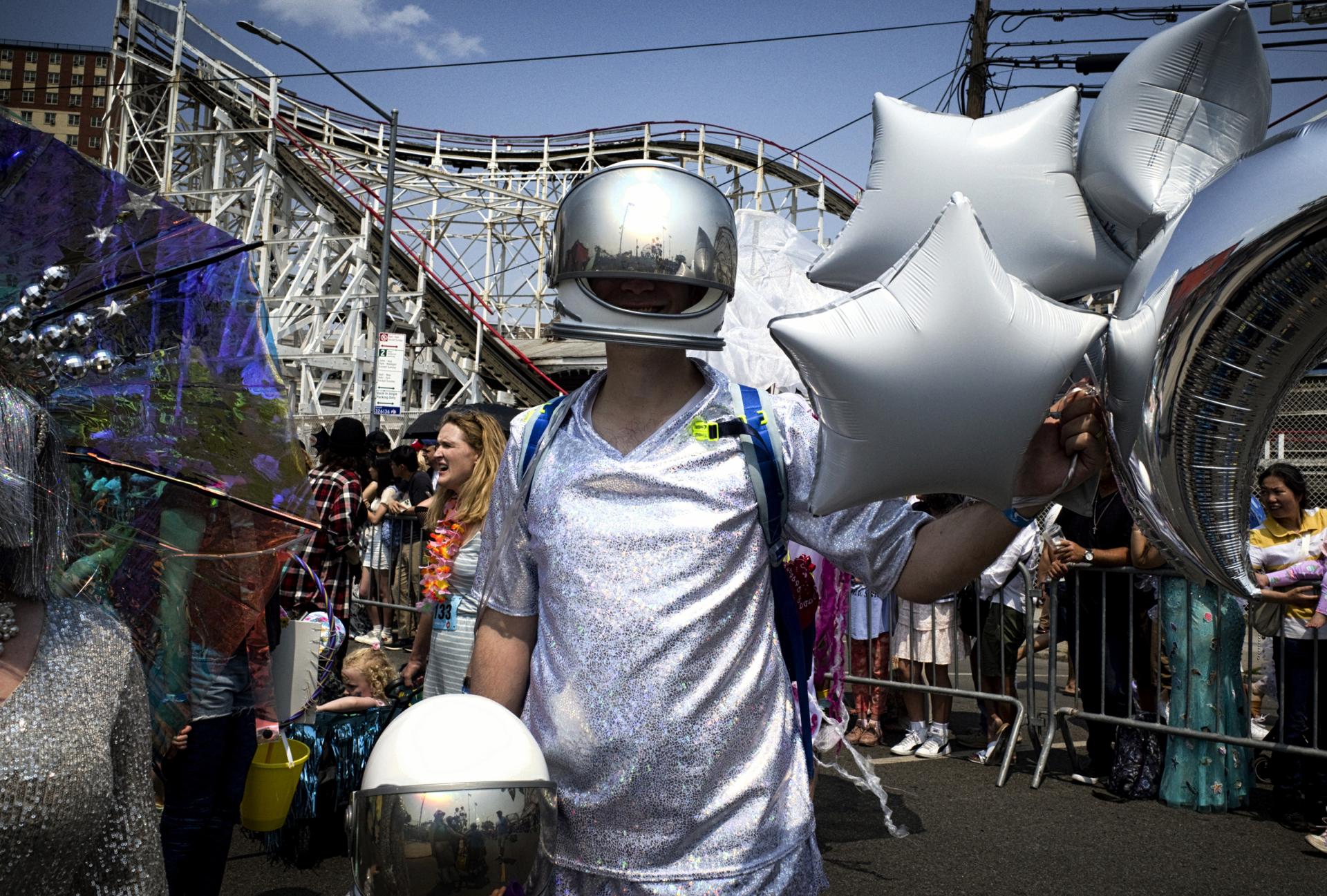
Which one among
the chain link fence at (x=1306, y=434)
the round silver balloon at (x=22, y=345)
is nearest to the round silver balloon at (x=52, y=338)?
the round silver balloon at (x=22, y=345)

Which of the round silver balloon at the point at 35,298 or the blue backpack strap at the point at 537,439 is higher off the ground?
the round silver balloon at the point at 35,298

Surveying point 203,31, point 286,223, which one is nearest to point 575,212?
point 286,223

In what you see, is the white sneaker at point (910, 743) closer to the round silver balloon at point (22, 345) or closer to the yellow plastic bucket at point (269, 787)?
the yellow plastic bucket at point (269, 787)

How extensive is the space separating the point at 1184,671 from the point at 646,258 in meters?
4.78

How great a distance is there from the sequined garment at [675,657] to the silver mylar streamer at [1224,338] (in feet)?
1.74

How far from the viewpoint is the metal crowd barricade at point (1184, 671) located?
216 inches

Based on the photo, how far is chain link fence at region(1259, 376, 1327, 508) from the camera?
35.9 feet

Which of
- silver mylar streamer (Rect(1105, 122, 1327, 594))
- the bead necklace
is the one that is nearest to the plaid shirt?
the bead necklace

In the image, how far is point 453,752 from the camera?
1.57 meters

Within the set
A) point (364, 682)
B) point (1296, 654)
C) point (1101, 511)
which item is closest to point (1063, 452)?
point (364, 682)

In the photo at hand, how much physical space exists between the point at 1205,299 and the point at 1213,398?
0.12 m

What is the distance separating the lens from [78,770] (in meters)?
1.85

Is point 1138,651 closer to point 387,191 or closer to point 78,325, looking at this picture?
point 78,325

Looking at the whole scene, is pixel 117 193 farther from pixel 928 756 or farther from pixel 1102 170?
pixel 928 756
